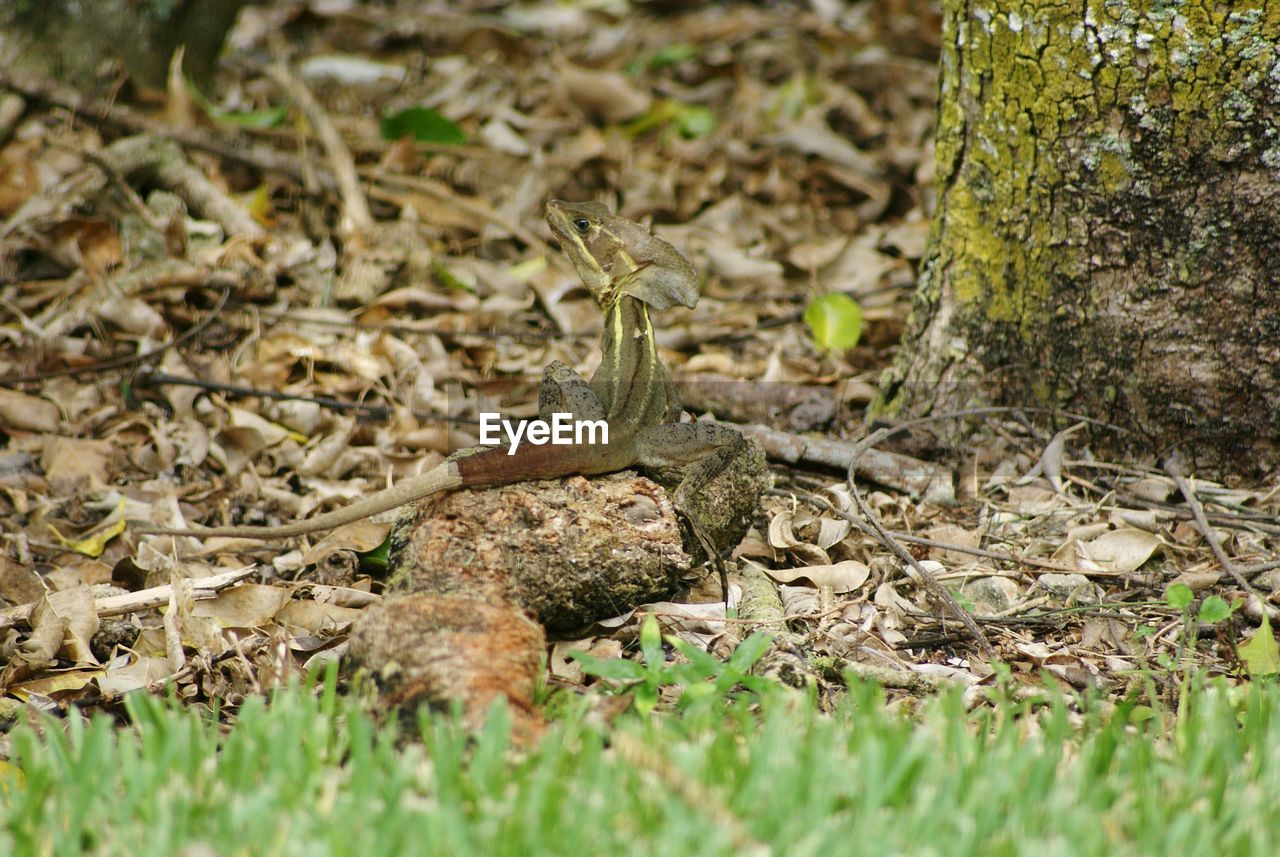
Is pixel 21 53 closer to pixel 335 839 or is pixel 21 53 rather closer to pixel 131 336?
pixel 131 336

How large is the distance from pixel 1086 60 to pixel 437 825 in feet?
10.5

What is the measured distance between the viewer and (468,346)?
222 inches

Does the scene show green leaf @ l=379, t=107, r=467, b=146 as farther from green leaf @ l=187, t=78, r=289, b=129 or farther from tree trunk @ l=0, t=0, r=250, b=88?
tree trunk @ l=0, t=0, r=250, b=88

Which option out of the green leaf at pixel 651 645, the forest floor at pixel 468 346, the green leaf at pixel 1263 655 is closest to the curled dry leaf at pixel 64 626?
the forest floor at pixel 468 346

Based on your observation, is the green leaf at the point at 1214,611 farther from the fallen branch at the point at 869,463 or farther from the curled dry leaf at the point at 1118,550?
the fallen branch at the point at 869,463

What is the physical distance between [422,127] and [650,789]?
16.1 ft

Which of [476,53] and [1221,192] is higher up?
[476,53]

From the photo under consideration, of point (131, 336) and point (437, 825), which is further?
point (131, 336)

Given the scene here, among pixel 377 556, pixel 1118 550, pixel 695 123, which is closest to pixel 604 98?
pixel 695 123

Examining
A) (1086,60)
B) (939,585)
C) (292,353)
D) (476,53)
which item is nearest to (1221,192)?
(1086,60)

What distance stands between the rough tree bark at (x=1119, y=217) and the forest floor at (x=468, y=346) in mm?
225

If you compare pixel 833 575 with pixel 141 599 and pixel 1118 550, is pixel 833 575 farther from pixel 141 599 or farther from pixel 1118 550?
pixel 141 599

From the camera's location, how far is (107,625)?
3.80 m

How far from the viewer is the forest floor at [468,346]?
3727mm
